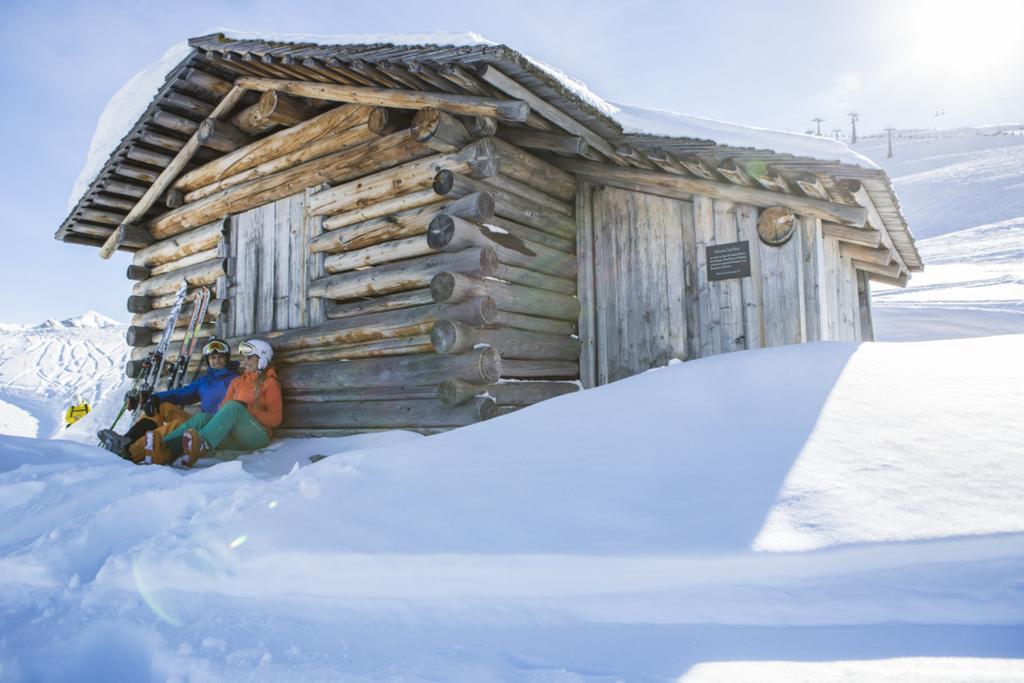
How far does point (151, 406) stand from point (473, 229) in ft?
13.2

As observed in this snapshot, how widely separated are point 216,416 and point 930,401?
569 centimetres

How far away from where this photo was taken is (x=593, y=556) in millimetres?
2098

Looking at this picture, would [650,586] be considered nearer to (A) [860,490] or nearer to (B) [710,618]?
(B) [710,618]

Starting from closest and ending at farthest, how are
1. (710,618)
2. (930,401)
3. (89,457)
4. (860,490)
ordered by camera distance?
(710,618)
(860,490)
(930,401)
(89,457)

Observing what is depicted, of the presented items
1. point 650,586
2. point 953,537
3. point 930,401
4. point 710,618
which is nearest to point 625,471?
point 650,586

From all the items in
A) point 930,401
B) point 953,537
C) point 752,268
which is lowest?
point 953,537

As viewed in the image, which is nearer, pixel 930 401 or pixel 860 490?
pixel 860 490

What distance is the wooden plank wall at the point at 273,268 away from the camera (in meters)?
7.40

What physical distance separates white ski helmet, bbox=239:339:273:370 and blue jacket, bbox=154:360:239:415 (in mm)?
494

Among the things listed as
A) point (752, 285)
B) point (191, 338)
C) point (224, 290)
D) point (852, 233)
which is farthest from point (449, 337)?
point (852, 233)

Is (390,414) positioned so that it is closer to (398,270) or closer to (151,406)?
(398,270)

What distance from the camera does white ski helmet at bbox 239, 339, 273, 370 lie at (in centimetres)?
686

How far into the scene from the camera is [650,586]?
203 cm

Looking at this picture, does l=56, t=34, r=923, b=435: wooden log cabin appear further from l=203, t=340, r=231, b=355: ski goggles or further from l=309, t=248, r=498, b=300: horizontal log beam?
l=203, t=340, r=231, b=355: ski goggles
